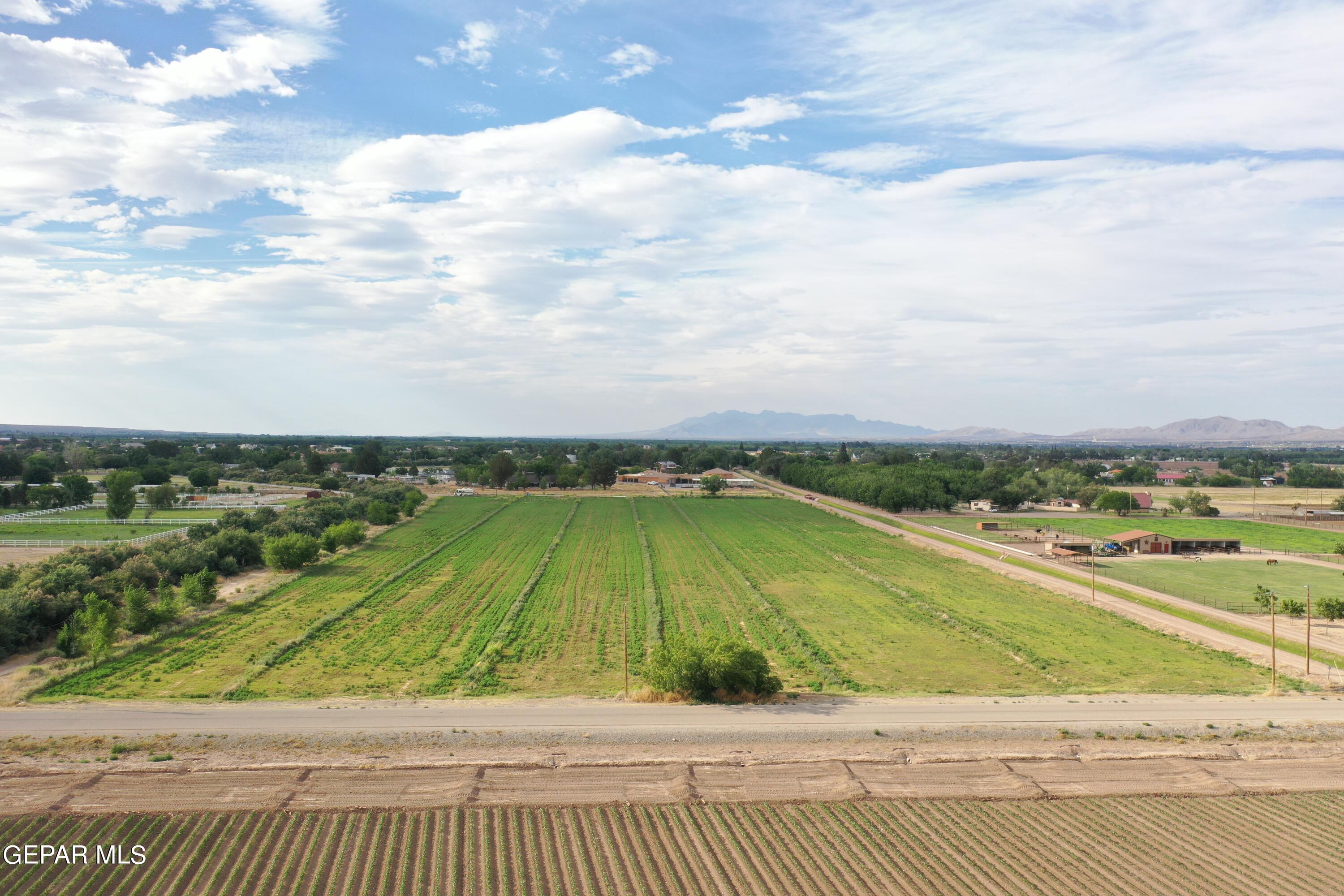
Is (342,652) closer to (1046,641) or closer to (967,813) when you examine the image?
(967,813)

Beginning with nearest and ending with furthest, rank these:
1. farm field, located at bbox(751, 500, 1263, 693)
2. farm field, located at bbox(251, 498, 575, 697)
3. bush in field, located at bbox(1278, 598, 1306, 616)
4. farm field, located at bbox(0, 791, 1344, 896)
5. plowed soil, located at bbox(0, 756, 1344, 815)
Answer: farm field, located at bbox(0, 791, 1344, 896) → plowed soil, located at bbox(0, 756, 1344, 815) → farm field, located at bbox(251, 498, 575, 697) → farm field, located at bbox(751, 500, 1263, 693) → bush in field, located at bbox(1278, 598, 1306, 616)

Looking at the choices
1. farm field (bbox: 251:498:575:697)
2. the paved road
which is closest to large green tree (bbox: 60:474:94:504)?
farm field (bbox: 251:498:575:697)

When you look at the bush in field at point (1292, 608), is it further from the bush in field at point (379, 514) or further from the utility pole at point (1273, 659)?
the bush in field at point (379, 514)

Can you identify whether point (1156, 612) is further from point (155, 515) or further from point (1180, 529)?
point (155, 515)

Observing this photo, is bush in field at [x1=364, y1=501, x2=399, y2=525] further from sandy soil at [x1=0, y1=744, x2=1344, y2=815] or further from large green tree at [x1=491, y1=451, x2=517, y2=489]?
sandy soil at [x1=0, y1=744, x2=1344, y2=815]

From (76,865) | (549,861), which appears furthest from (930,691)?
(76,865)
